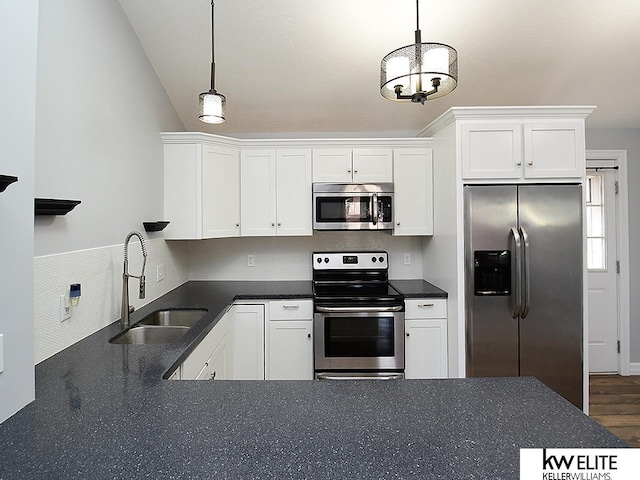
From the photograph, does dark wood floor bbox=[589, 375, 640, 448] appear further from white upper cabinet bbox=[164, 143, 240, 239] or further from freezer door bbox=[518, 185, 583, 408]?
white upper cabinet bbox=[164, 143, 240, 239]

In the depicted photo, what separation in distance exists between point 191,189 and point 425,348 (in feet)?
7.34

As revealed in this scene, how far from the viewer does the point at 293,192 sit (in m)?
3.21

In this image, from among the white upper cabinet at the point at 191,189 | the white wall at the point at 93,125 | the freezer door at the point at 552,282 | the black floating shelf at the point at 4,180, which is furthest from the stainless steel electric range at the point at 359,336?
the black floating shelf at the point at 4,180

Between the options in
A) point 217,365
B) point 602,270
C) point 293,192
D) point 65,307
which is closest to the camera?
point 65,307

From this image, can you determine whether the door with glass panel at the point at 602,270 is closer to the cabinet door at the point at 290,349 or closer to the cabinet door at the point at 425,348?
the cabinet door at the point at 425,348

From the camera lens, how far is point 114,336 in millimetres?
1847

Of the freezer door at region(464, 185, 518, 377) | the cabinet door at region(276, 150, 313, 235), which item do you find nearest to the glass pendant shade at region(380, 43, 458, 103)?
the freezer door at region(464, 185, 518, 377)

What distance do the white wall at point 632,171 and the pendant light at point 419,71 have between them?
2962 millimetres

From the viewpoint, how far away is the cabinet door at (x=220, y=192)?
3016mm

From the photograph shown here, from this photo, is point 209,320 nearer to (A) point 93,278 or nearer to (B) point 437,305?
(A) point 93,278

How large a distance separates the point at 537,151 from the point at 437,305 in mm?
1323

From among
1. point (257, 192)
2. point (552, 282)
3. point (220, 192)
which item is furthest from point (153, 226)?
point (552, 282)

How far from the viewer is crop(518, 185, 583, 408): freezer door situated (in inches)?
102

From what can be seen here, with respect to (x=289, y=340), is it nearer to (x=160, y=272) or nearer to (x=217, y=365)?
(x=217, y=365)
